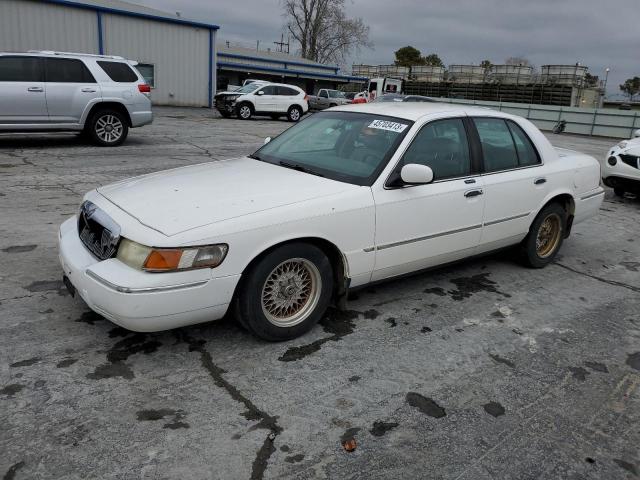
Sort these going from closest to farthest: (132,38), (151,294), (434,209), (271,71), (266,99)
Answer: (151,294), (434,209), (266,99), (132,38), (271,71)

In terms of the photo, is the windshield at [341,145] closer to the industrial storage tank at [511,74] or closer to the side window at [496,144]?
the side window at [496,144]

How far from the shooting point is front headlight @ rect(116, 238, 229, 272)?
2.96 meters

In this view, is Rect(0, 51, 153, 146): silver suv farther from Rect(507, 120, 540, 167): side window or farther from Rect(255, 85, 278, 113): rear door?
Rect(255, 85, 278, 113): rear door

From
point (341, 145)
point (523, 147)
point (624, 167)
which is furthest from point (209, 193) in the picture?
point (624, 167)

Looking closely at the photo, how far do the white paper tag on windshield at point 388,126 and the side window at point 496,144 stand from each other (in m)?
0.82

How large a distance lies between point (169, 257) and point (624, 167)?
8.12m

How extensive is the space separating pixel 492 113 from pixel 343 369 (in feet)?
9.32

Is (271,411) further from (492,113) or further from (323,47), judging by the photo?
(323,47)

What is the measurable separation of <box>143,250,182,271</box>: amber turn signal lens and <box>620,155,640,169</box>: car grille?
26.4 feet

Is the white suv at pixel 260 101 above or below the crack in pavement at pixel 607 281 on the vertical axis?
above

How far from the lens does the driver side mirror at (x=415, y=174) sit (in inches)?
145

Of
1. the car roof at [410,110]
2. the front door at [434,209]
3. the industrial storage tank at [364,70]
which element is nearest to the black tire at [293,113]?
the car roof at [410,110]

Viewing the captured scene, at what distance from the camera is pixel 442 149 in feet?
14.0

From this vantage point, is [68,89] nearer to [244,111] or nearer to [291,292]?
[291,292]
